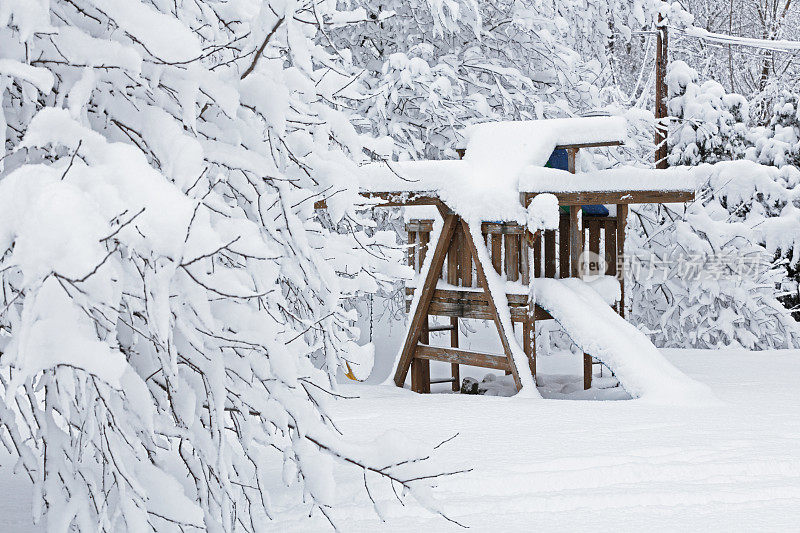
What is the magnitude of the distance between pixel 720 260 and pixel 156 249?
34.4 ft

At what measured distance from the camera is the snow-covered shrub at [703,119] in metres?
13.1

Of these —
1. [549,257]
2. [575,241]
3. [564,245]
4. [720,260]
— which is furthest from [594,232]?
[720,260]

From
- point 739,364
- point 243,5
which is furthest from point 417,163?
point 243,5

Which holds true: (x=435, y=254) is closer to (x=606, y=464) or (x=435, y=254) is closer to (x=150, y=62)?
(x=606, y=464)

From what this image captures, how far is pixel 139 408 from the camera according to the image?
2324 millimetres

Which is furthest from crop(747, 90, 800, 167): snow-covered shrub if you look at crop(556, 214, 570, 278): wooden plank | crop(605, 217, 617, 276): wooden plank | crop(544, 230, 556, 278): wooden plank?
crop(544, 230, 556, 278): wooden plank

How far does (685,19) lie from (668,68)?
0.72 metres

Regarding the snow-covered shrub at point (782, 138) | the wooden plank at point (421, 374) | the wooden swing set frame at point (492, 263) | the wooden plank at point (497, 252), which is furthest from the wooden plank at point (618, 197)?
the snow-covered shrub at point (782, 138)

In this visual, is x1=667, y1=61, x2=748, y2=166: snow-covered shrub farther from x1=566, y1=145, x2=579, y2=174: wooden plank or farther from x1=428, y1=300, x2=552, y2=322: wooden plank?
x1=428, y1=300, x2=552, y2=322: wooden plank

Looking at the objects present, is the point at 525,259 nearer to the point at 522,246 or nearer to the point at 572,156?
the point at 522,246

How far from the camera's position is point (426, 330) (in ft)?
26.8

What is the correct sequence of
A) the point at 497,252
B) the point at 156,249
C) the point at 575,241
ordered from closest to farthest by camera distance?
the point at 156,249 → the point at 497,252 → the point at 575,241

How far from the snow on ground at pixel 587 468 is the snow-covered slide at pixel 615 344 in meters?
0.25

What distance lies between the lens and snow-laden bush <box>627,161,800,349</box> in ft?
37.2
